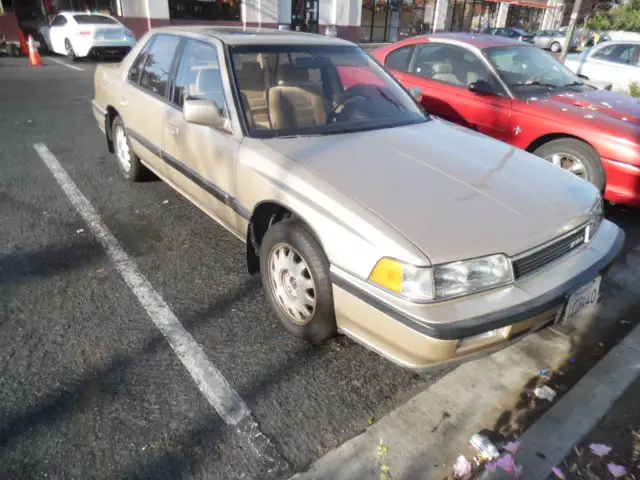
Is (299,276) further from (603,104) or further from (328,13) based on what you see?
(328,13)

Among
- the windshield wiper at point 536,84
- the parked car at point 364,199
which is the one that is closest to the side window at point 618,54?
the windshield wiper at point 536,84

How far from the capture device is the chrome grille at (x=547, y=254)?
86.1 inches

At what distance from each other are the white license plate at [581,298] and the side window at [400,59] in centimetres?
414

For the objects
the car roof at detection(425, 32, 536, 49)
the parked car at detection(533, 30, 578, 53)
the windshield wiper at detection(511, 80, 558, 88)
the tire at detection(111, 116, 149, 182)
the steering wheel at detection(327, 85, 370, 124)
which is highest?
the car roof at detection(425, 32, 536, 49)

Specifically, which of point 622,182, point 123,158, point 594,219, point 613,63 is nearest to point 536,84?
point 622,182

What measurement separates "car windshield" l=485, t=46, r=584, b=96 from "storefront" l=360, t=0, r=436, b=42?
22.1 metres

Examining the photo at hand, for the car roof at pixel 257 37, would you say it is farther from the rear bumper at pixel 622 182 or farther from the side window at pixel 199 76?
the rear bumper at pixel 622 182

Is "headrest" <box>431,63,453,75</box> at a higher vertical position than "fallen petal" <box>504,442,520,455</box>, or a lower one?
higher

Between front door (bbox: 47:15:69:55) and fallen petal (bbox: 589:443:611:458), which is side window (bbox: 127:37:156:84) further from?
front door (bbox: 47:15:69:55)

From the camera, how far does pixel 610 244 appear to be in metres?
2.66

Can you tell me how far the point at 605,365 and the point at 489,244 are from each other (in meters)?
1.24

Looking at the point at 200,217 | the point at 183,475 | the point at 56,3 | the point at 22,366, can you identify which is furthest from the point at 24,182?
the point at 56,3

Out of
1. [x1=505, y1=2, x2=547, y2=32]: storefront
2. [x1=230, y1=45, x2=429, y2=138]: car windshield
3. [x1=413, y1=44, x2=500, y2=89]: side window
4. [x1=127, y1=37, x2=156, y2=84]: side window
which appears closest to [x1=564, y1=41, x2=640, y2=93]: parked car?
[x1=413, y1=44, x2=500, y2=89]: side window

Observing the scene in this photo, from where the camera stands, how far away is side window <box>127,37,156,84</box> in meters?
4.16
